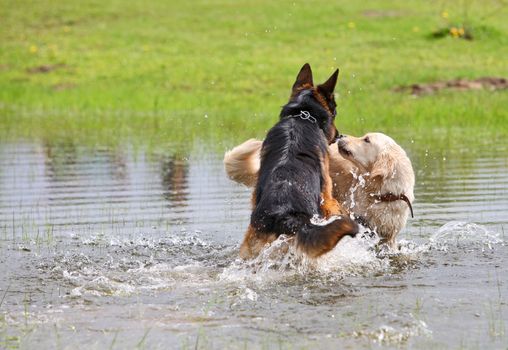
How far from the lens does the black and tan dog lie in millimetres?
7172

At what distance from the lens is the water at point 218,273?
621cm

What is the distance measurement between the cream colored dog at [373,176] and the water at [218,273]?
27 centimetres

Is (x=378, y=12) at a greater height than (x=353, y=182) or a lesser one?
greater

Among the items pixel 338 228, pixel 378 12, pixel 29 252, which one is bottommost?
pixel 29 252

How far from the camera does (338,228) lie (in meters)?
6.93

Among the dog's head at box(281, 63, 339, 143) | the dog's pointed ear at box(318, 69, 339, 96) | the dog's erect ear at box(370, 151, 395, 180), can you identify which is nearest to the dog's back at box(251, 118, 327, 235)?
the dog's head at box(281, 63, 339, 143)

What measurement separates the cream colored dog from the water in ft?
0.88

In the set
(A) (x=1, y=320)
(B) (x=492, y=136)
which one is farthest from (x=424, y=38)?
(A) (x=1, y=320)

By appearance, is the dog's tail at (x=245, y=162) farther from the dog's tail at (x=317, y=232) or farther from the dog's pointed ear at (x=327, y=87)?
the dog's tail at (x=317, y=232)

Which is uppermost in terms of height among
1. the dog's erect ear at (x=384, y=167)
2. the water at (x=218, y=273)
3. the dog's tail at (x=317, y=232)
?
the dog's erect ear at (x=384, y=167)

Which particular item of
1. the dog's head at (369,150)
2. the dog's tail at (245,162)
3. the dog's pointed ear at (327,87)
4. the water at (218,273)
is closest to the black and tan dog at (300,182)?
the dog's pointed ear at (327,87)

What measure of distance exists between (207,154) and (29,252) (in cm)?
669

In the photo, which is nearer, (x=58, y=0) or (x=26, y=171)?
(x=26, y=171)

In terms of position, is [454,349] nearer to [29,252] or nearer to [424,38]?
[29,252]
